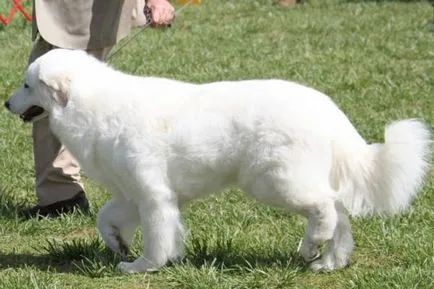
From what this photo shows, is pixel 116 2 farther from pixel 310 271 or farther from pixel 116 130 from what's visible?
pixel 310 271

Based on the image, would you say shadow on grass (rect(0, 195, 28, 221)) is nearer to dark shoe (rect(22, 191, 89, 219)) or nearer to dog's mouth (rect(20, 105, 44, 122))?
dark shoe (rect(22, 191, 89, 219))

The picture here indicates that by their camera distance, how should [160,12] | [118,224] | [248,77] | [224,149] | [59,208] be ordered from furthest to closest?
[248,77] < [59,208] < [160,12] < [118,224] < [224,149]

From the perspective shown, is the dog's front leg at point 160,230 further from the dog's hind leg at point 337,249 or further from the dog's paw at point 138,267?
the dog's hind leg at point 337,249

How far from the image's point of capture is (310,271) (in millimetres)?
4930

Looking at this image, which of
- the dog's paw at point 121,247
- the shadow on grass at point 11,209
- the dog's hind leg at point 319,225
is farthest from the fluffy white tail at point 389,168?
the shadow on grass at point 11,209

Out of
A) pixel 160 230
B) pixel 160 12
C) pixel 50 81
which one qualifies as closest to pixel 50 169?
Answer: pixel 160 12

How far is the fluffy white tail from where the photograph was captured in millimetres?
4777

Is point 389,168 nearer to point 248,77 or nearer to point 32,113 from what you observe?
point 32,113

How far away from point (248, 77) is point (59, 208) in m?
5.07

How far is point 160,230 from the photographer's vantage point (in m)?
4.85

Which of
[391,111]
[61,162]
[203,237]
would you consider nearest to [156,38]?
[391,111]

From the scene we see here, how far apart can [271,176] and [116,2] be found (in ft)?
6.68

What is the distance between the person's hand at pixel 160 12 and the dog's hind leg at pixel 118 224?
1299 millimetres

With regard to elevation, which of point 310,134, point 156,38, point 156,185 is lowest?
point 156,38
